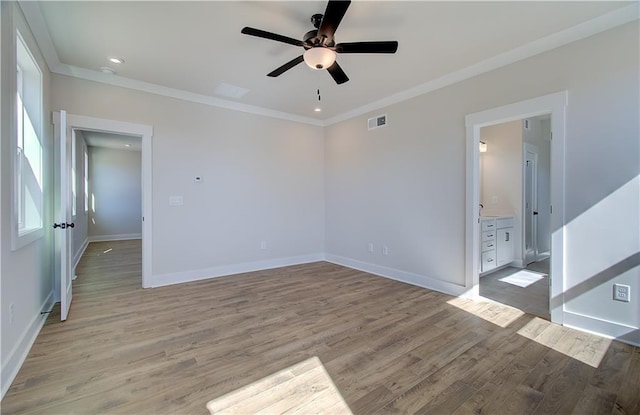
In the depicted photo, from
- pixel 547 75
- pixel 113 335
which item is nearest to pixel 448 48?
pixel 547 75

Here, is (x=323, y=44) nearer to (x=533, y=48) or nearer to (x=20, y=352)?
(x=533, y=48)

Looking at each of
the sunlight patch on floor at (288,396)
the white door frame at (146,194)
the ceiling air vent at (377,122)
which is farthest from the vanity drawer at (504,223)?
the white door frame at (146,194)

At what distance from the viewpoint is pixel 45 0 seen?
224 centimetres

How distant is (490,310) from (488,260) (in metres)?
1.56

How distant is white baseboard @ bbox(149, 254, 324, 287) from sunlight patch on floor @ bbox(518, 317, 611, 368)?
140 inches

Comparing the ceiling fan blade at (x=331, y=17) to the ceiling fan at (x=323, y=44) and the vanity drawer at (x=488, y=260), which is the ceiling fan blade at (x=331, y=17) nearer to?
the ceiling fan at (x=323, y=44)

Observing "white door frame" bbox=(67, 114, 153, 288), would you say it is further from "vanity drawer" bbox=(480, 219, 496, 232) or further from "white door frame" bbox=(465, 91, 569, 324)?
"vanity drawer" bbox=(480, 219, 496, 232)

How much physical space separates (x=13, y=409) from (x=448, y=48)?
4.40 m

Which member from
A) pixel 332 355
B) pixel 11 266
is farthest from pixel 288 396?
pixel 11 266

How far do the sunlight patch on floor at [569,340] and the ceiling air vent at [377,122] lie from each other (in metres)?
3.20

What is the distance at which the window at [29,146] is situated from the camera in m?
2.56

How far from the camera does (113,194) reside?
8.52 metres

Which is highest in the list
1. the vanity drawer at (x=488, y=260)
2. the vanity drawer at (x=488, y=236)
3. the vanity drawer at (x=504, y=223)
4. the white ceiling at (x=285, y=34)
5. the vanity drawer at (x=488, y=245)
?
the white ceiling at (x=285, y=34)

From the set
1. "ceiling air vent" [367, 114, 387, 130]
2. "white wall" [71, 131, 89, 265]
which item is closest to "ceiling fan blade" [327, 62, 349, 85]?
"ceiling air vent" [367, 114, 387, 130]
